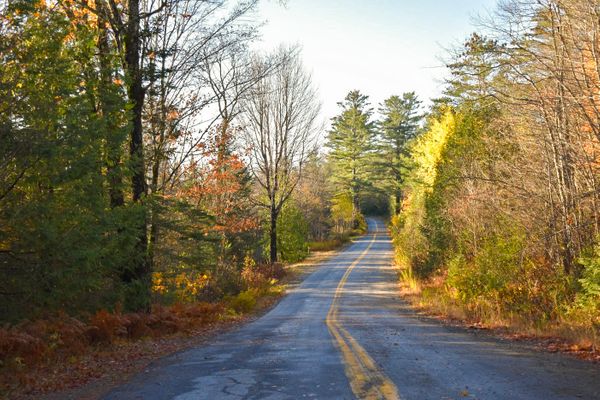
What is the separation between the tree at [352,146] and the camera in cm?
7581

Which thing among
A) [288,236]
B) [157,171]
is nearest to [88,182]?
[157,171]

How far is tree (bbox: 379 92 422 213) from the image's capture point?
260ft

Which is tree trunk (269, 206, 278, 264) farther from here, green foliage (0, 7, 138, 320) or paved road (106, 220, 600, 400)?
green foliage (0, 7, 138, 320)

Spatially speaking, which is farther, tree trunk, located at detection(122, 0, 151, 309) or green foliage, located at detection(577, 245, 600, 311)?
tree trunk, located at detection(122, 0, 151, 309)

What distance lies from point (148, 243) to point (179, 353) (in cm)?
496

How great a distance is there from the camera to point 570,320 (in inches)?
437

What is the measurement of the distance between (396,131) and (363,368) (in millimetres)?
75020

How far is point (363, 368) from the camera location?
22.6 ft

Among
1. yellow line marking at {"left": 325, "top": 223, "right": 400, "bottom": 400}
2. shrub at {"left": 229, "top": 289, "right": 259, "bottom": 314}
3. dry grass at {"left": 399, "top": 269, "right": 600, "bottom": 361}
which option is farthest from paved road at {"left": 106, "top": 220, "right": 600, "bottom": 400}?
shrub at {"left": 229, "top": 289, "right": 259, "bottom": 314}

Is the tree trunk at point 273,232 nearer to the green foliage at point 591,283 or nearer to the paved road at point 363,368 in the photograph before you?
the paved road at point 363,368

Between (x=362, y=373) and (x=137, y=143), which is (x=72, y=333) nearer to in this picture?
(x=137, y=143)

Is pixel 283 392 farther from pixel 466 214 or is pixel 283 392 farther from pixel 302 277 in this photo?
pixel 302 277

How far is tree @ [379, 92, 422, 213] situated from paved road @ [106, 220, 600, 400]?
67.9m

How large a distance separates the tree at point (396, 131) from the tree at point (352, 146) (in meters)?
2.99
